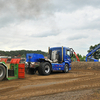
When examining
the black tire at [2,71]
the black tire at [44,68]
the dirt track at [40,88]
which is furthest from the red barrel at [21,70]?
the black tire at [44,68]

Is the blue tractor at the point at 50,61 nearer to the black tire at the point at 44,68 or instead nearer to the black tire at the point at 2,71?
the black tire at the point at 44,68

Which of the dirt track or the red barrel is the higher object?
the red barrel

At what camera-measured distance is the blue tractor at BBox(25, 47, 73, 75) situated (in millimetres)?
12823

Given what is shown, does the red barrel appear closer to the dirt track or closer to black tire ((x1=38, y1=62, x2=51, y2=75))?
the dirt track

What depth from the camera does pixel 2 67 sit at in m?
9.00

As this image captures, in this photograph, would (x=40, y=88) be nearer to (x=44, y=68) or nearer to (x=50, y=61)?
(x=44, y=68)

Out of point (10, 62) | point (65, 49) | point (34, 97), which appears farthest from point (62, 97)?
point (65, 49)

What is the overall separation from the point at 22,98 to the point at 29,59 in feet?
25.2

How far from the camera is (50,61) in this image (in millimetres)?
14484

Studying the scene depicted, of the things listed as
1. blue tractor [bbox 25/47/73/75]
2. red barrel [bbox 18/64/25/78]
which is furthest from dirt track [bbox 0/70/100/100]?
blue tractor [bbox 25/47/73/75]

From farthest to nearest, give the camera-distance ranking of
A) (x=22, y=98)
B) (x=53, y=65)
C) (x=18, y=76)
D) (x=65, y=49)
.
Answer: (x=65, y=49) → (x=53, y=65) → (x=18, y=76) → (x=22, y=98)

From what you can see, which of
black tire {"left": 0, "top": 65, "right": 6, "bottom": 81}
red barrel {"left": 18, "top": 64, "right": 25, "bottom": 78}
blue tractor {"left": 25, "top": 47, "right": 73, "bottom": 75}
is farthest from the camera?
blue tractor {"left": 25, "top": 47, "right": 73, "bottom": 75}

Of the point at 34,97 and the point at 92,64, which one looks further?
the point at 92,64

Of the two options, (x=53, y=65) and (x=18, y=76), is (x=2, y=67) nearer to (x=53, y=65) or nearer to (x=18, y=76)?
(x=18, y=76)
